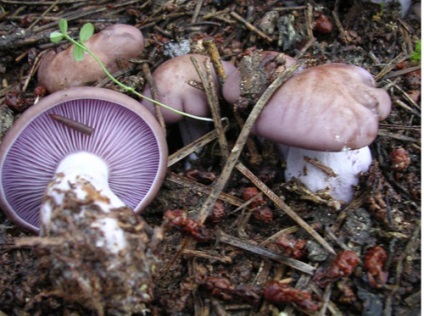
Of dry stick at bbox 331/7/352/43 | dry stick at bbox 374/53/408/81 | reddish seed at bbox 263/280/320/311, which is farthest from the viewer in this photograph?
dry stick at bbox 331/7/352/43

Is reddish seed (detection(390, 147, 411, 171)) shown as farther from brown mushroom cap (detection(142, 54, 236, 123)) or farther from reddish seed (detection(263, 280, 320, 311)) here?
brown mushroom cap (detection(142, 54, 236, 123))

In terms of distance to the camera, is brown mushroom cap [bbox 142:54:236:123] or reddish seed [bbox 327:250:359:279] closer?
reddish seed [bbox 327:250:359:279]

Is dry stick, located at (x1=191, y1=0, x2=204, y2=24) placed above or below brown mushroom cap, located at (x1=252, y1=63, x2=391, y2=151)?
above

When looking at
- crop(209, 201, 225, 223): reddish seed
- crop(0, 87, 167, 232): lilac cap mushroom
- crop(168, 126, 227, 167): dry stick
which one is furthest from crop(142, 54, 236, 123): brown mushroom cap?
crop(209, 201, 225, 223): reddish seed

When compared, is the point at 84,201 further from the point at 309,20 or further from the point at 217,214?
the point at 309,20

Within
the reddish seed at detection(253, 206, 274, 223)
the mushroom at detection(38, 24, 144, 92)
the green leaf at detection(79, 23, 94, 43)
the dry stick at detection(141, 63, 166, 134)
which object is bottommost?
the reddish seed at detection(253, 206, 274, 223)

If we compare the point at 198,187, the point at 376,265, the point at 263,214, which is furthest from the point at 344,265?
the point at 198,187
